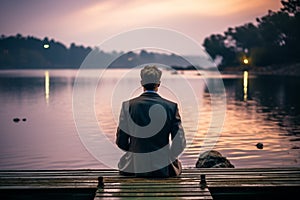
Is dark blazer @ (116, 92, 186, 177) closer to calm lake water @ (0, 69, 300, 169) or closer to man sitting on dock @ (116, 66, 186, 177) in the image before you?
man sitting on dock @ (116, 66, 186, 177)

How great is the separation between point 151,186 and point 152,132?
0.99 m

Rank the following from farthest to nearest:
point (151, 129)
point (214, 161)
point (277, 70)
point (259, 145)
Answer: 1. point (277, 70)
2. point (259, 145)
3. point (214, 161)
4. point (151, 129)

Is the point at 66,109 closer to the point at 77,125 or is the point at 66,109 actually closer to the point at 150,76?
the point at 77,125

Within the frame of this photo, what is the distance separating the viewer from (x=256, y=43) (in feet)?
605

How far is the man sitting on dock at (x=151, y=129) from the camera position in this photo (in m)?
7.77

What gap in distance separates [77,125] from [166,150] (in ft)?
97.8

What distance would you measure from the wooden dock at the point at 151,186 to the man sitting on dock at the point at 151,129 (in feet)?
1.08

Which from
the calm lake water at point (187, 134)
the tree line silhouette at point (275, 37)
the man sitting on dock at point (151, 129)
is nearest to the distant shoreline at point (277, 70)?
the tree line silhouette at point (275, 37)

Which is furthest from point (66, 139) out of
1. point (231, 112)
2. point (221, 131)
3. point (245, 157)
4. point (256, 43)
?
point (256, 43)

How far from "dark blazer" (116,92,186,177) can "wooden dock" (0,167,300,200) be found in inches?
13.4

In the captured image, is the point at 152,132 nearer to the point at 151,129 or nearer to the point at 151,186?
the point at 151,129

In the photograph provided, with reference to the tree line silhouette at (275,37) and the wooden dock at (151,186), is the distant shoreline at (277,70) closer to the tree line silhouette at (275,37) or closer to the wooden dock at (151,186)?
the tree line silhouette at (275,37)

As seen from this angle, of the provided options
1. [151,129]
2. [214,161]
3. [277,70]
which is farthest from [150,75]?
[277,70]

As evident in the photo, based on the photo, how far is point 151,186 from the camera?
7.47 m
